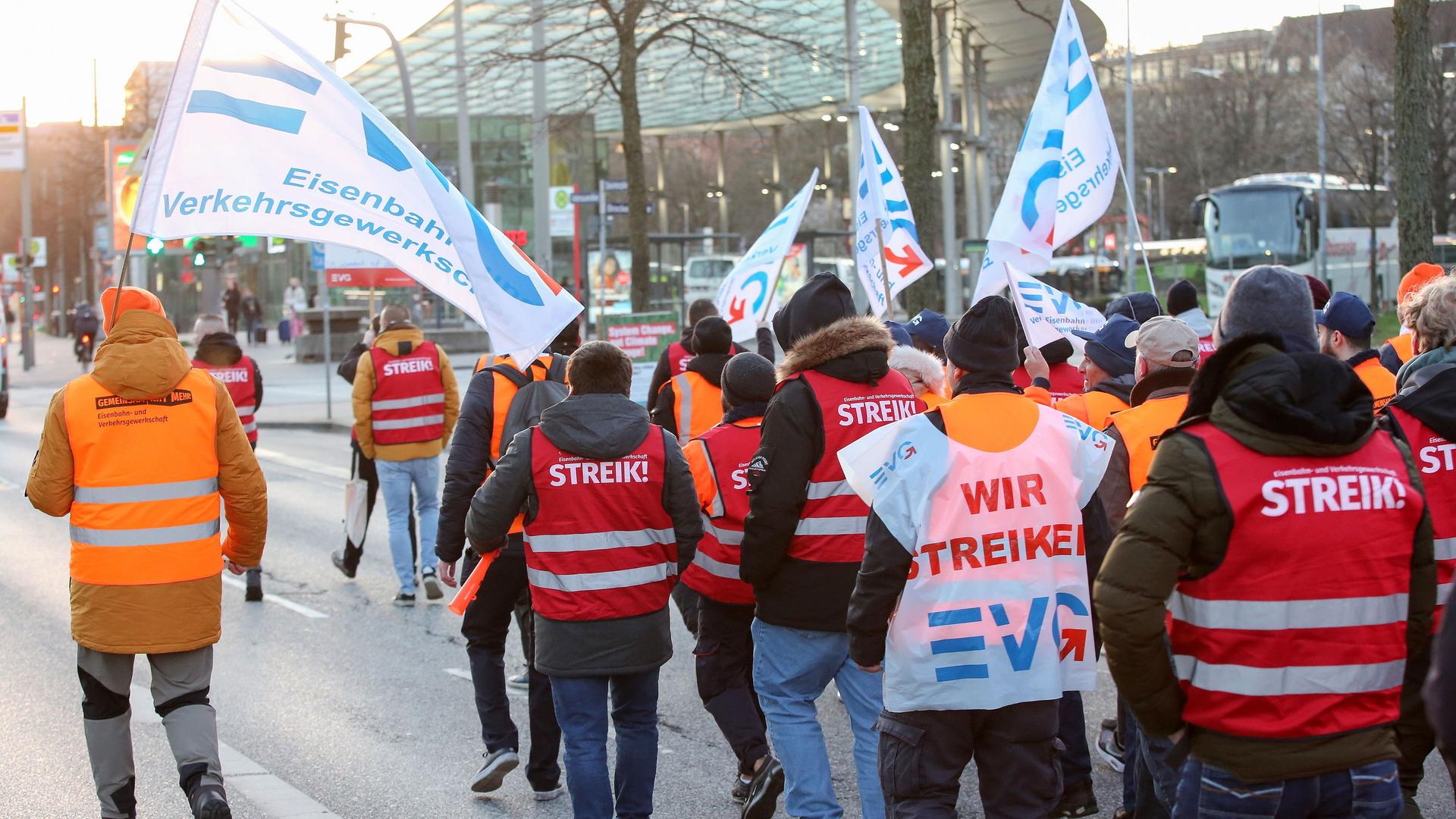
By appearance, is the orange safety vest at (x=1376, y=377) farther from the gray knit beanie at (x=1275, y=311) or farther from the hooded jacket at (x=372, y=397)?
the hooded jacket at (x=372, y=397)

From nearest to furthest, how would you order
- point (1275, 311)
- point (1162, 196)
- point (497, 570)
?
point (1275, 311)
point (497, 570)
point (1162, 196)

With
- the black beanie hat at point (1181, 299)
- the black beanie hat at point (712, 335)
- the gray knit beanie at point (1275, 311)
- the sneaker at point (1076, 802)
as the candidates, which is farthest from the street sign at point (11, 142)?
the gray knit beanie at point (1275, 311)

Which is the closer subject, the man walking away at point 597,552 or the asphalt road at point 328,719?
the man walking away at point 597,552

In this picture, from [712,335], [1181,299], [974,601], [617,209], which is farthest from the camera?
[617,209]

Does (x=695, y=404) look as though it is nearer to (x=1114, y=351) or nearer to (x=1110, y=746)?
(x=1114, y=351)

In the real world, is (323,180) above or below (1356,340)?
above

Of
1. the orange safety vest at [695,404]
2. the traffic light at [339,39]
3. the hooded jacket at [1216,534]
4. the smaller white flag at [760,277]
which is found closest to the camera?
the hooded jacket at [1216,534]

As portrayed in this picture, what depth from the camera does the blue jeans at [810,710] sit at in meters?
4.90

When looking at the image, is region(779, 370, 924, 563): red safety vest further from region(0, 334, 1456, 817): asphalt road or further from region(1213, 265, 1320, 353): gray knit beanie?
region(1213, 265, 1320, 353): gray knit beanie

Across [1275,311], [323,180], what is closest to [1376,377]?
[1275,311]

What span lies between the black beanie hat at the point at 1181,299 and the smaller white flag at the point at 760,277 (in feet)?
7.84

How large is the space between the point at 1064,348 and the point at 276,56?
4084 millimetres

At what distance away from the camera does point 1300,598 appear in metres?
3.04

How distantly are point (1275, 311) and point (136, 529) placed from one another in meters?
3.61
